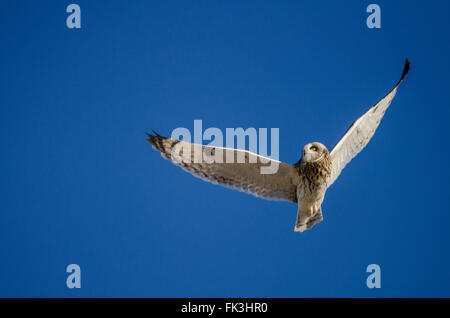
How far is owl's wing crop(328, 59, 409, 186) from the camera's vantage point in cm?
601

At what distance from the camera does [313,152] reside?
219 inches

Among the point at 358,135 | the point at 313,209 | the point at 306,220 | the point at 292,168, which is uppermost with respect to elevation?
the point at 358,135

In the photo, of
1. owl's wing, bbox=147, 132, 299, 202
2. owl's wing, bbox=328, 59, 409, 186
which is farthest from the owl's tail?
owl's wing, bbox=328, 59, 409, 186

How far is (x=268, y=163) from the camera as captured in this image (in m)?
5.84

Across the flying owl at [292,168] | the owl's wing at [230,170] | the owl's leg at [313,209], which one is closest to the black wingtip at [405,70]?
the flying owl at [292,168]

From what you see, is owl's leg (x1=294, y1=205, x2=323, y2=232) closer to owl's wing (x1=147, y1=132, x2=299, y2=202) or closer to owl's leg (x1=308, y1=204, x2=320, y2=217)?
owl's leg (x1=308, y1=204, x2=320, y2=217)

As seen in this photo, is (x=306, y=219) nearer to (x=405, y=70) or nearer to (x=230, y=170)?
(x=230, y=170)

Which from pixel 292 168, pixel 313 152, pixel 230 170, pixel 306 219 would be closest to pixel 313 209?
pixel 306 219

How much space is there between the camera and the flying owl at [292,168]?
5.69m

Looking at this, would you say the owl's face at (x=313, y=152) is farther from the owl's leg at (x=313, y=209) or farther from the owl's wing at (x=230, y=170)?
the owl's leg at (x=313, y=209)

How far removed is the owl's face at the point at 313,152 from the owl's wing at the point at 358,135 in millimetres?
427

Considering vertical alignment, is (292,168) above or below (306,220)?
above

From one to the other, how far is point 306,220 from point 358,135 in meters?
1.28
